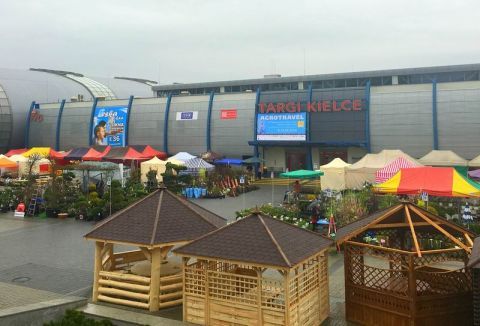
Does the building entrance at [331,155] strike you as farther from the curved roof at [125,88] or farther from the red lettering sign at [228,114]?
the curved roof at [125,88]

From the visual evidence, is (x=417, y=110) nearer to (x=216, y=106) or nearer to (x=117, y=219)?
(x=216, y=106)

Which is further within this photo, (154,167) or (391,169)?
(154,167)

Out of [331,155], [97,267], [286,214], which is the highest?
[331,155]

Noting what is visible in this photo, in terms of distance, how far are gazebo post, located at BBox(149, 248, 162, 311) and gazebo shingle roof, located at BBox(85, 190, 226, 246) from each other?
1.47 ft

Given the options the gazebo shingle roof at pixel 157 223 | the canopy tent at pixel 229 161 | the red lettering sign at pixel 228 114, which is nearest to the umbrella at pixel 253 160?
the canopy tent at pixel 229 161

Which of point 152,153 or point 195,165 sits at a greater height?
point 152,153

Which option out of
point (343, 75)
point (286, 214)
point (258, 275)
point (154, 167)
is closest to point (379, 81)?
point (343, 75)

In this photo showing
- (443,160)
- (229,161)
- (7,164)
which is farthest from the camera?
(229,161)

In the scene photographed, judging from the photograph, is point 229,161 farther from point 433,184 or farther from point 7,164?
point 433,184

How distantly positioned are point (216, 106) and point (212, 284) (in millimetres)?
34166

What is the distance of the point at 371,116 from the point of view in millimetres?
37312

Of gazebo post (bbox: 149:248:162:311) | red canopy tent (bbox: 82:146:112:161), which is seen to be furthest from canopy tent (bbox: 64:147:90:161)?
gazebo post (bbox: 149:248:162:311)

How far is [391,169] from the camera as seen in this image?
2506 cm

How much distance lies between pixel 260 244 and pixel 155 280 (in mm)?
3375
